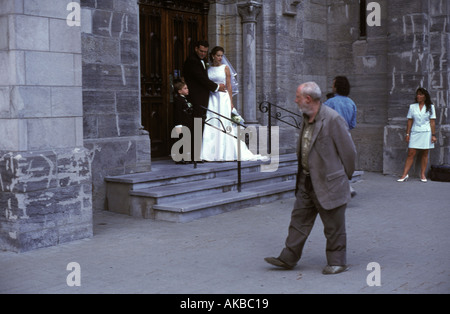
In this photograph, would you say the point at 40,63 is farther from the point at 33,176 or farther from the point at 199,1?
the point at 199,1

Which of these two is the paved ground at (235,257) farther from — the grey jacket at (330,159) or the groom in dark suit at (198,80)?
the groom in dark suit at (198,80)

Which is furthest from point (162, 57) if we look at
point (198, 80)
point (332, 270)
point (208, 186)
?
point (332, 270)

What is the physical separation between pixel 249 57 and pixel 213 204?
14.4ft

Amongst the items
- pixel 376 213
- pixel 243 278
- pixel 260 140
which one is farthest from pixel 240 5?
pixel 243 278

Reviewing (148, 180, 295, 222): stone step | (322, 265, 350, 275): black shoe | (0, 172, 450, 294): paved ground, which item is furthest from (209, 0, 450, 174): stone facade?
(322, 265, 350, 275): black shoe

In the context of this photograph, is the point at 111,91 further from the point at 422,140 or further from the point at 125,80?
the point at 422,140

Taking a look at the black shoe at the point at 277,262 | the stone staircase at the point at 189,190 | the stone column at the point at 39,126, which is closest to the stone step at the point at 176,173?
the stone staircase at the point at 189,190

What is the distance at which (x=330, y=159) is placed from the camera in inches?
221

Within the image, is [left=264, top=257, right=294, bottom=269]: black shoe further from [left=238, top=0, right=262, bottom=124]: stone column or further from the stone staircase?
[left=238, top=0, right=262, bottom=124]: stone column

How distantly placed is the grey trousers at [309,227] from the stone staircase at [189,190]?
2.57 metres

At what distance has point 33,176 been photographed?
6.77 m

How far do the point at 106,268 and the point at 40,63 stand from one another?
2385 millimetres

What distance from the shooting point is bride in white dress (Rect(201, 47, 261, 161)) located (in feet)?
35.8

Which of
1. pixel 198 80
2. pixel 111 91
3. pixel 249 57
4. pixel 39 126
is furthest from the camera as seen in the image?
pixel 249 57
